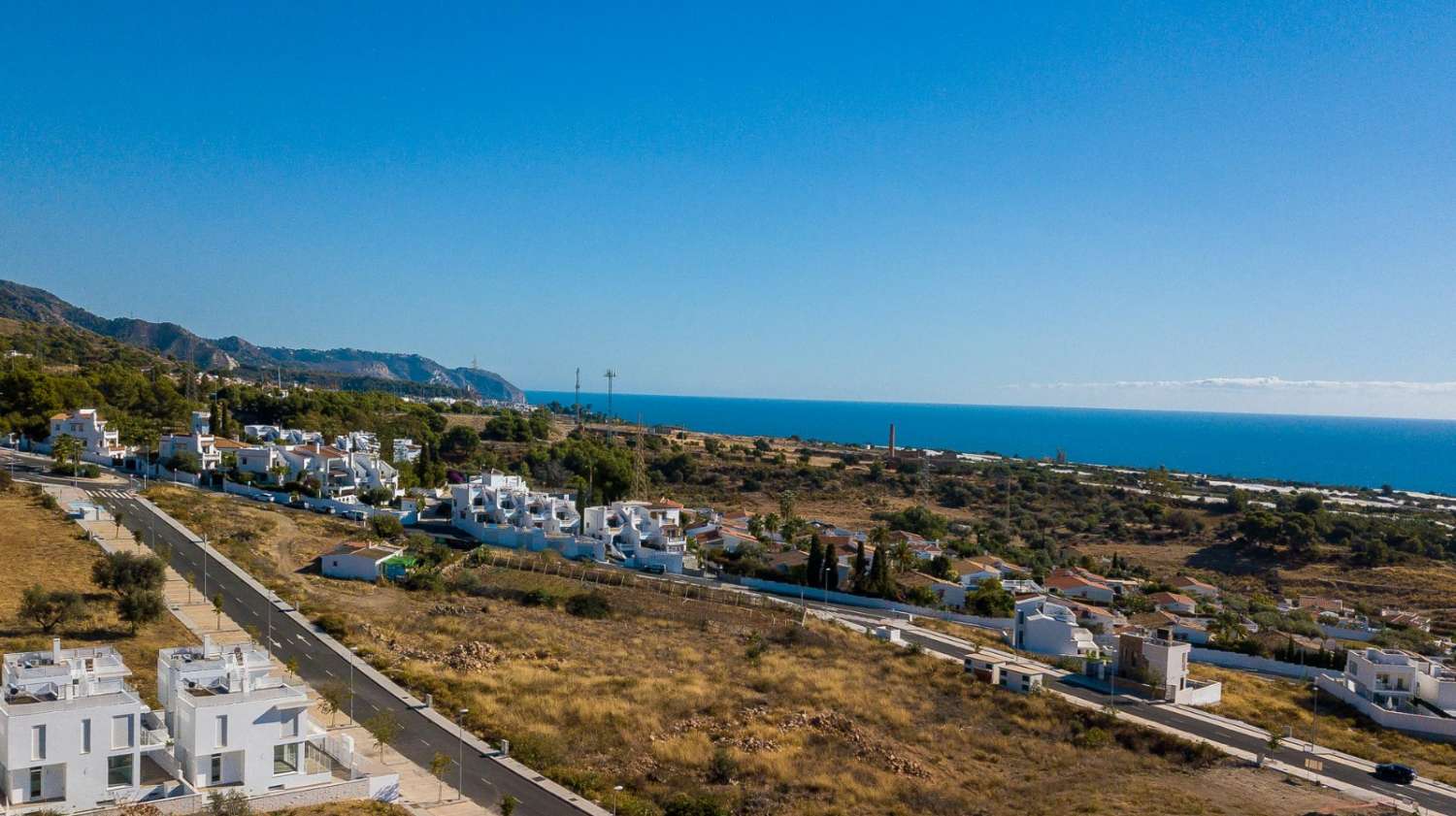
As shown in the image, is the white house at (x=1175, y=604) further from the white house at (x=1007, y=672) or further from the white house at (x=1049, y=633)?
the white house at (x=1007, y=672)

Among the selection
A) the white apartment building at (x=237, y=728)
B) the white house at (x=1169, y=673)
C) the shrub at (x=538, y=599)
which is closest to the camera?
the white apartment building at (x=237, y=728)

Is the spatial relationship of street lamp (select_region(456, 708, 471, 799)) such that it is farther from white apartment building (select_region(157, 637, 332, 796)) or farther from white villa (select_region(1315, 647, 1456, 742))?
white villa (select_region(1315, 647, 1456, 742))

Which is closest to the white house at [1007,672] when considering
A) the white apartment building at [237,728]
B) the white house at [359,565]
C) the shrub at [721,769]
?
the shrub at [721,769]

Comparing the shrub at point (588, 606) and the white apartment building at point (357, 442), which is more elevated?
the white apartment building at point (357, 442)

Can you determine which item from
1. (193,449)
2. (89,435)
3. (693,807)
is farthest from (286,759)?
(89,435)

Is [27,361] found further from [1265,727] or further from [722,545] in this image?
[1265,727]

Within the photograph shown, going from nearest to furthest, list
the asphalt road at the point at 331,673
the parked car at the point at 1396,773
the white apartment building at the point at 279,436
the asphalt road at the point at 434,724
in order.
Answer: the asphalt road at the point at 331,673
the asphalt road at the point at 434,724
the parked car at the point at 1396,773
the white apartment building at the point at 279,436

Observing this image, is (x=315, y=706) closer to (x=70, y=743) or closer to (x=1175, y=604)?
(x=70, y=743)

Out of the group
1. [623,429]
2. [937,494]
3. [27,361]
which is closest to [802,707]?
[937,494]

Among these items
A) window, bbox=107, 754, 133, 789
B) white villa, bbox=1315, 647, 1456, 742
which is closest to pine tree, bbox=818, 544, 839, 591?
white villa, bbox=1315, 647, 1456, 742
